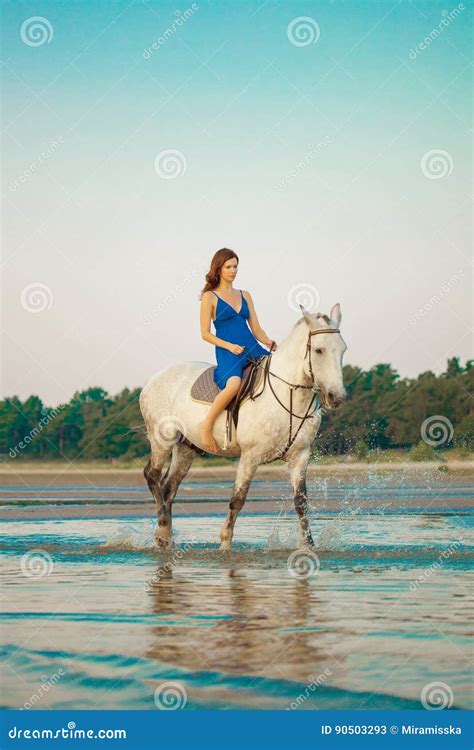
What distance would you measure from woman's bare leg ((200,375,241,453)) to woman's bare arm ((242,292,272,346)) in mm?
674

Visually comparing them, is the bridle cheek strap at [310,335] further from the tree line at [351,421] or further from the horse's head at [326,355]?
the tree line at [351,421]

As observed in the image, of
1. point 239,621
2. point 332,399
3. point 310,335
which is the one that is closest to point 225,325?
point 310,335

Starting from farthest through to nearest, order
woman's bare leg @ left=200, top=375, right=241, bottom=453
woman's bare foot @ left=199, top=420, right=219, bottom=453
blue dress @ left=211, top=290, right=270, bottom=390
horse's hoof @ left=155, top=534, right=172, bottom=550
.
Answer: horse's hoof @ left=155, top=534, right=172, bottom=550 < woman's bare foot @ left=199, top=420, right=219, bottom=453 < blue dress @ left=211, top=290, right=270, bottom=390 < woman's bare leg @ left=200, top=375, right=241, bottom=453

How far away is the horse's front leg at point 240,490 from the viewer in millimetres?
10211

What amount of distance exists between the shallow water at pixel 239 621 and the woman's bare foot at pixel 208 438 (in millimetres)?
1069

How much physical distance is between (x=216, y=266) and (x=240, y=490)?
89.2 inches

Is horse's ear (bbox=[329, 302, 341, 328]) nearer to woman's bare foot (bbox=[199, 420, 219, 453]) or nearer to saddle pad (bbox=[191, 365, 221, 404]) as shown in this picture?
saddle pad (bbox=[191, 365, 221, 404])

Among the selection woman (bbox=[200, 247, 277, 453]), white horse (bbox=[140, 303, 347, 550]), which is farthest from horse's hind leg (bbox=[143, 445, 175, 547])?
woman (bbox=[200, 247, 277, 453])

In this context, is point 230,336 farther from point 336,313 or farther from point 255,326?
point 336,313

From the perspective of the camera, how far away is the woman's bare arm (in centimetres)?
1057

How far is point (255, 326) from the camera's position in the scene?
10641 mm

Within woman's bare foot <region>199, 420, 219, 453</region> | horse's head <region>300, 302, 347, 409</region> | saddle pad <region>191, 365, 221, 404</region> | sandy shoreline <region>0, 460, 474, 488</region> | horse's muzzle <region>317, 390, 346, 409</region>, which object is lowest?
sandy shoreline <region>0, 460, 474, 488</region>

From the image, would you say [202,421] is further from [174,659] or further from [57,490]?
[57,490]

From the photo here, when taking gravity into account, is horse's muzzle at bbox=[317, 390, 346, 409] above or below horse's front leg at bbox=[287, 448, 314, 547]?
above
